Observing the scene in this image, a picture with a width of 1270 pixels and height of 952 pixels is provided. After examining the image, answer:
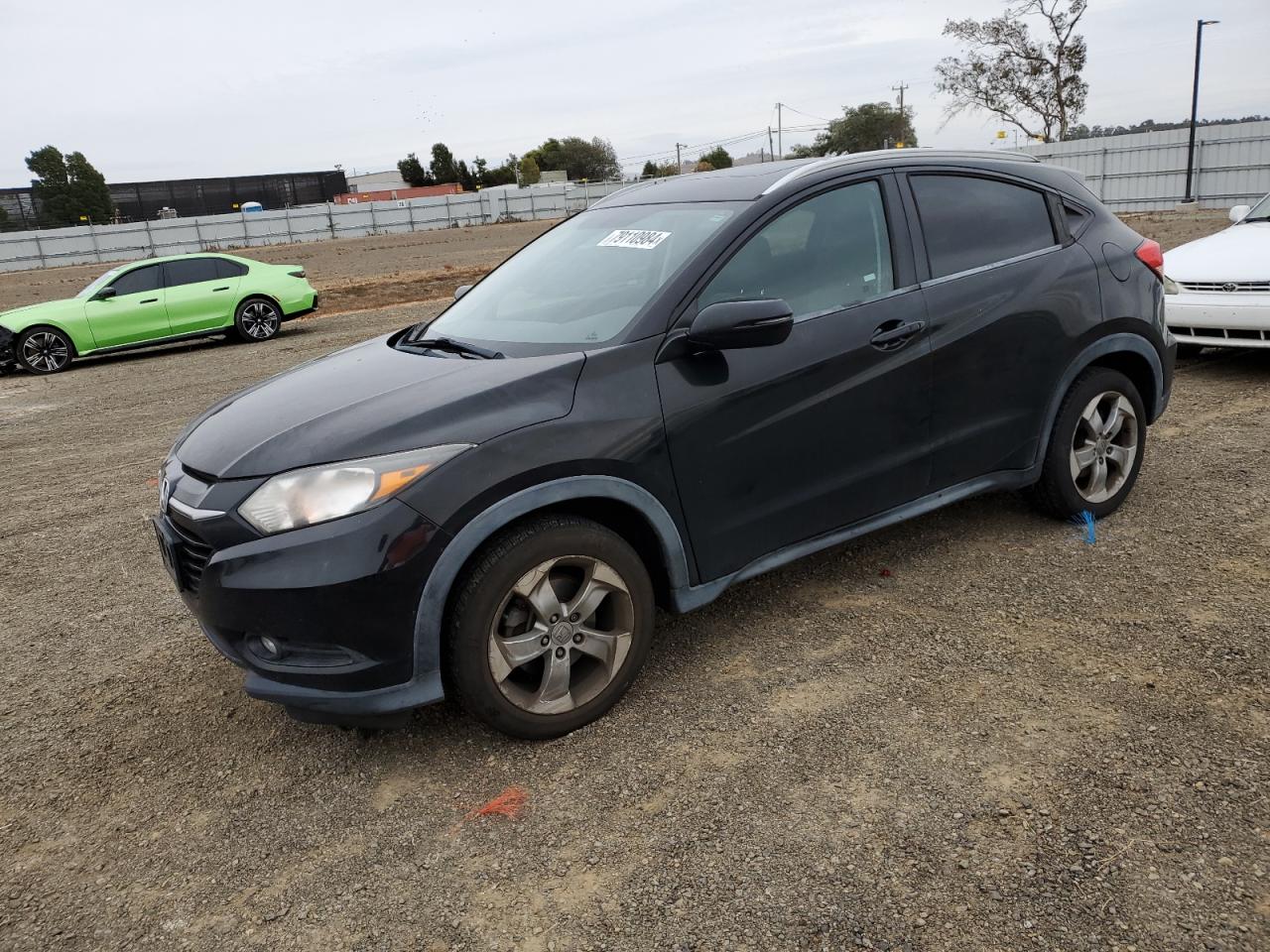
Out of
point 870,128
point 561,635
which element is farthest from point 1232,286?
point 870,128

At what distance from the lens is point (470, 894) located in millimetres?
2615

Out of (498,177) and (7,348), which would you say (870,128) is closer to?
(498,177)

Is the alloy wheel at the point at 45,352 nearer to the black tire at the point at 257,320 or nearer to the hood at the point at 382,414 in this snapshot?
the black tire at the point at 257,320

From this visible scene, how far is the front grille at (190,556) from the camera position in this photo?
306 cm

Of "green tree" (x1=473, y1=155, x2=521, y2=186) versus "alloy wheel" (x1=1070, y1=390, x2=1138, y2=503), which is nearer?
"alloy wheel" (x1=1070, y1=390, x2=1138, y2=503)

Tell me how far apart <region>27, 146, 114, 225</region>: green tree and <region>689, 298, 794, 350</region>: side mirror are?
3155 inches

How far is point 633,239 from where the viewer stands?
3.96 meters

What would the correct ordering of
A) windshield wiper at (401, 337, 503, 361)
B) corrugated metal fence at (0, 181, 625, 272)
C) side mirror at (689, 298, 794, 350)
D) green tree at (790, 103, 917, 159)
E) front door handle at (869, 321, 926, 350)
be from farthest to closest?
green tree at (790, 103, 917, 159) → corrugated metal fence at (0, 181, 625, 272) → front door handle at (869, 321, 926, 350) → windshield wiper at (401, 337, 503, 361) → side mirror at (689, 298, 794, 350)

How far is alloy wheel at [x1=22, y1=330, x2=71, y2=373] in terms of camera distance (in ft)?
43.9

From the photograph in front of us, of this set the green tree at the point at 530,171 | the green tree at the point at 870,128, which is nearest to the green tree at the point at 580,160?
the green tree at the point at 530,171

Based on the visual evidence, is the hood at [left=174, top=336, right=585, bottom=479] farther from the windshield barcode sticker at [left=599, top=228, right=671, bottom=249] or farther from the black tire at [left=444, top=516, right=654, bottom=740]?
the windshield barcode sticker at [left=599, top=228, right=671, bottom=249]

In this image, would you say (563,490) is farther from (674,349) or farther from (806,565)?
(806,565)

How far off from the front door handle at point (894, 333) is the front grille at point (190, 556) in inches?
96.0

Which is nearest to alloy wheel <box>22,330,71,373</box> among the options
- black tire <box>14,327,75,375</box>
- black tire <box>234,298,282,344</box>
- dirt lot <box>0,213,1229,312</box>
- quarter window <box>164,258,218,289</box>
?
black tire <box>14,327,75,375</box>
